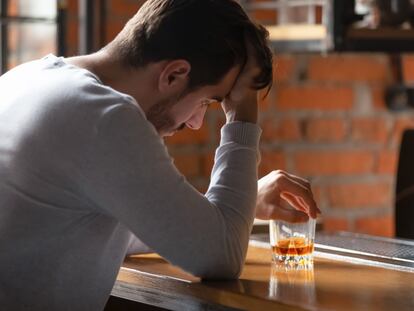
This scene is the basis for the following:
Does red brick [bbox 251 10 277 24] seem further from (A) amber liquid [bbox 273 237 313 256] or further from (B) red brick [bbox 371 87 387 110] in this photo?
(A) amber liquid [bbox 273 237 313 256]

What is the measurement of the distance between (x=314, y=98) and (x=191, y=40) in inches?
60.7

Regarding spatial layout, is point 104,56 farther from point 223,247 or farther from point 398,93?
point 398,93

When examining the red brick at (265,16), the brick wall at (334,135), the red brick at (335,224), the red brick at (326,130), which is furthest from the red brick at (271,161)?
the red brick at (265,16)

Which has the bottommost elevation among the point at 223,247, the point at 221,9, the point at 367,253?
the point at 367,253

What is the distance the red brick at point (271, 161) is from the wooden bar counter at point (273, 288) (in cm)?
121

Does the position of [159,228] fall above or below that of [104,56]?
below

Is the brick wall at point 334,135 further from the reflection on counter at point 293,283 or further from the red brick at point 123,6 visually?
the reflection on counter at point 293,283

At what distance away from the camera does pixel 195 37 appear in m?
1.38

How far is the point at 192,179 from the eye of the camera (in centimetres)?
262

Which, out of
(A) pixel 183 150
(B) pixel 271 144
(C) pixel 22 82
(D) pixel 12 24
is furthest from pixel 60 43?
(C) pixel 22 82

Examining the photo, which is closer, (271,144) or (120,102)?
(120,102)

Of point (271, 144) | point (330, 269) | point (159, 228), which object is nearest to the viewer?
point (159, 228)

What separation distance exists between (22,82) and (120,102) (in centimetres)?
19

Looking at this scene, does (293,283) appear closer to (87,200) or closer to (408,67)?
(87,200)
